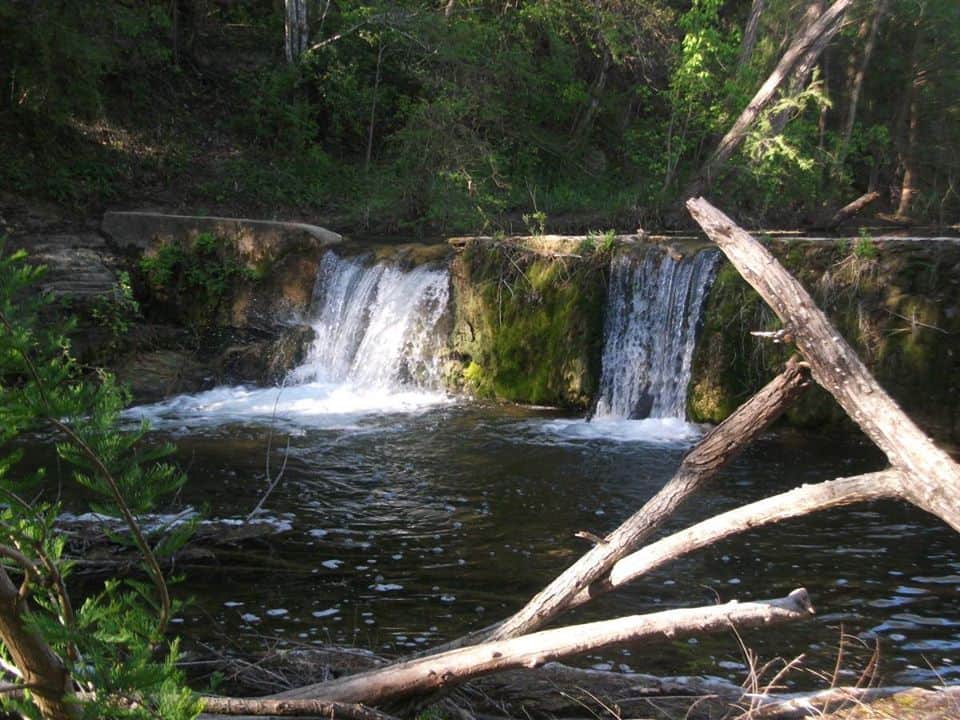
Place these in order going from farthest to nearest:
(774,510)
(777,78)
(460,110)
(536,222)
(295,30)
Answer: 1. (295,30)
2. (536,222)
3. (777,78)
4. (460,110)
5. (774,510)

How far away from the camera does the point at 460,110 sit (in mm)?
16906

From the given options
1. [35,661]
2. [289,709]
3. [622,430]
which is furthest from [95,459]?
[622,430]

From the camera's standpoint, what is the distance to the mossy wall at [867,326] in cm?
974

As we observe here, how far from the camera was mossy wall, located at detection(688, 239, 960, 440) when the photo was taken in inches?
384

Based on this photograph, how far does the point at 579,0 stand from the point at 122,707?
60.0 ft

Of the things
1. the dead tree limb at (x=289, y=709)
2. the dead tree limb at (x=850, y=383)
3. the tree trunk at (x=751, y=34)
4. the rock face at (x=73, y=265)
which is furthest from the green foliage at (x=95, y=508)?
the tree trunk at (x=751, y=34)

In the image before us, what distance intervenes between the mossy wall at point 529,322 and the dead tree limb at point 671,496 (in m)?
7.51

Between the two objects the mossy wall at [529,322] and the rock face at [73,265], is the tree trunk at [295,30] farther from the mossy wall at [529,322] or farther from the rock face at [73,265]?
the mossy wall at [529,322]

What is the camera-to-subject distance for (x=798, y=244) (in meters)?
10.4

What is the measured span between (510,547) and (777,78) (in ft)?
44.0

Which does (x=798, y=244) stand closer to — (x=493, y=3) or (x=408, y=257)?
(x=408, y=257)

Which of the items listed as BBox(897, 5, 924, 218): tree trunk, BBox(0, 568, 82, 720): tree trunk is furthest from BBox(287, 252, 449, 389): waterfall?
BBox(897, 5, 924, 218): tree trunk

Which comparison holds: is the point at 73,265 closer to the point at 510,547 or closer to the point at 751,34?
the point at 510,547

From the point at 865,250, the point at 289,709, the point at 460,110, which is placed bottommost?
the point at 289,709
